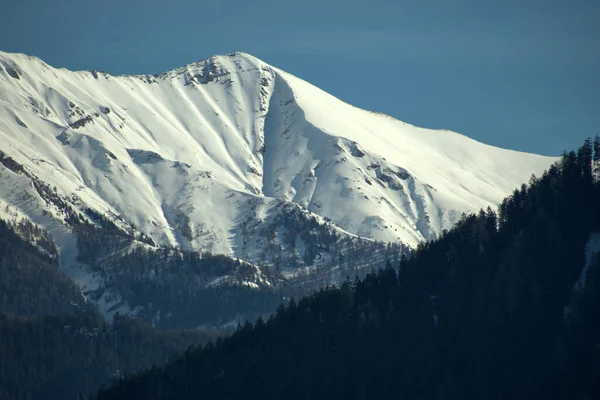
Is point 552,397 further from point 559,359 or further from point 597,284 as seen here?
point 597,284

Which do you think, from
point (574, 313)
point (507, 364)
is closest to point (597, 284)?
point (574, 313)

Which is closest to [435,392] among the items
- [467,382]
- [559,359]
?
[467,382]

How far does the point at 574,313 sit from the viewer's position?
650 feet

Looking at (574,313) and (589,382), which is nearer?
(589,382)

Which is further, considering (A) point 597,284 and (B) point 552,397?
(A) point 597,284

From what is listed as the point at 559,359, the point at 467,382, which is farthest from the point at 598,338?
the point at 467,382

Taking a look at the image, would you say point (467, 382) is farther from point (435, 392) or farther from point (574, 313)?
point (574, 313)

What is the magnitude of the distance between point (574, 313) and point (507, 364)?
1261cm

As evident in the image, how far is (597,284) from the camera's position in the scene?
19988 cm

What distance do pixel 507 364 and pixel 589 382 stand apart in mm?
17723

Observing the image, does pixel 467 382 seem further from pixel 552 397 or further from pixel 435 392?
pixel 552 397

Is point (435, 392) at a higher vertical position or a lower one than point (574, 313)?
lower

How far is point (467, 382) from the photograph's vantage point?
19700 cm

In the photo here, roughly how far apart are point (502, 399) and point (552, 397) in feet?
27.6
